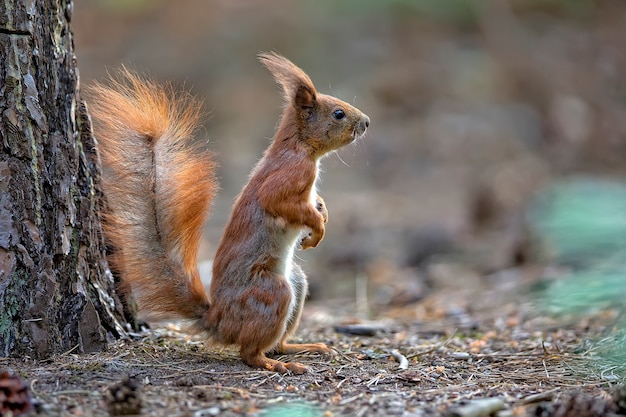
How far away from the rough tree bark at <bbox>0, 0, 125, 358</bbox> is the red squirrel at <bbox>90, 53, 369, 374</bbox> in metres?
0.14

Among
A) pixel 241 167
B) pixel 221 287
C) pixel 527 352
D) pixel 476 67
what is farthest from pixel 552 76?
pixel 221 287

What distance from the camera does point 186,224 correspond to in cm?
322

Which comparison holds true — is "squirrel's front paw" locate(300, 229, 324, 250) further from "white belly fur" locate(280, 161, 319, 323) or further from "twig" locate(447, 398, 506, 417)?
"twig" locate(447, 398, 506, 417)

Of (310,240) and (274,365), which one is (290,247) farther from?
(274,365)

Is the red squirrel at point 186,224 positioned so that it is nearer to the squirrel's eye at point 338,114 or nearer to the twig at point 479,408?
the squirrel's eye at point 338,114

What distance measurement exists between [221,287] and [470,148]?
697 centimetres

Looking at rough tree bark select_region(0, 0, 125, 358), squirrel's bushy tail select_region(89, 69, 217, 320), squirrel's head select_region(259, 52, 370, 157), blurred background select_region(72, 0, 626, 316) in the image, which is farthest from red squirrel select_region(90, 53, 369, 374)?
blurred background select_region(72, 0, 626, 316)

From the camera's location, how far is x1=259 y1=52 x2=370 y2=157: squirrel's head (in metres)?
3.60

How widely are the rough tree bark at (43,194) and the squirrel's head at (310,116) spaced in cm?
93

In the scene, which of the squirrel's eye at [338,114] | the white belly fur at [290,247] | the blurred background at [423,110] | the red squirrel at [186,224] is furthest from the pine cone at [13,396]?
the blurred background at [423,110]

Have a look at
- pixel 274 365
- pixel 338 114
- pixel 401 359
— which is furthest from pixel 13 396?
pixel 338 114

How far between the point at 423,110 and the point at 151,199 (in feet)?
25.6

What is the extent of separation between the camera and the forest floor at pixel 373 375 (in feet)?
8.19

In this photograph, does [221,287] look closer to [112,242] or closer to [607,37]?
[112,242]
